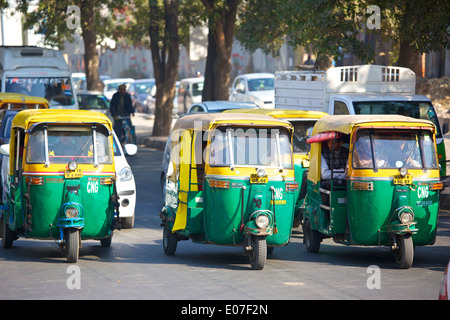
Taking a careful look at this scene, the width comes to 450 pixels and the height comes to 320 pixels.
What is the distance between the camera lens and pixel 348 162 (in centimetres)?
999

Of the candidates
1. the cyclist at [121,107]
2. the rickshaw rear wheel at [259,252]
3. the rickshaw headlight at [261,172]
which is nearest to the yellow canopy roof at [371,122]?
the rickshaw headlight at [261,172]

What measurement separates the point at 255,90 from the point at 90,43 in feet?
21.7

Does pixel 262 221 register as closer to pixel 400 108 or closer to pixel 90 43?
pixel 400 108

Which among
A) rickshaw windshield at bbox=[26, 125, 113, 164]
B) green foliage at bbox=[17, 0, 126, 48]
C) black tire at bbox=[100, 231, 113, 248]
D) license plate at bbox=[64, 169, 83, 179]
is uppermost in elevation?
green foliage at bbox=[17, 0, 126, 48]

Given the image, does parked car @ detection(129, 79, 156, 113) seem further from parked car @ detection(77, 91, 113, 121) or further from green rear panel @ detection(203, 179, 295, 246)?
green rear panel @ detection(203, 179, 295, 246)

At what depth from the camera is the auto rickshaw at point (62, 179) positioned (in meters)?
10.1

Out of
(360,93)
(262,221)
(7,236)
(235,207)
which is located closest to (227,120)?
(235,207)

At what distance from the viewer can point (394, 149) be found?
10.0 meters

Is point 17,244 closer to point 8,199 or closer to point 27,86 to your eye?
point 8,199

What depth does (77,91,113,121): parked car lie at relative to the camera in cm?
2815

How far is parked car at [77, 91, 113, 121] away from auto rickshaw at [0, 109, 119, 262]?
17425mm

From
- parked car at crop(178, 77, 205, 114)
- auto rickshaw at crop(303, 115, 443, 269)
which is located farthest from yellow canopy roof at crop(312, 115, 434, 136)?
parked car at crop(178, 77, 205, 114)

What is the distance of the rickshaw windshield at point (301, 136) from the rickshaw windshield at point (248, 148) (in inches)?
121
